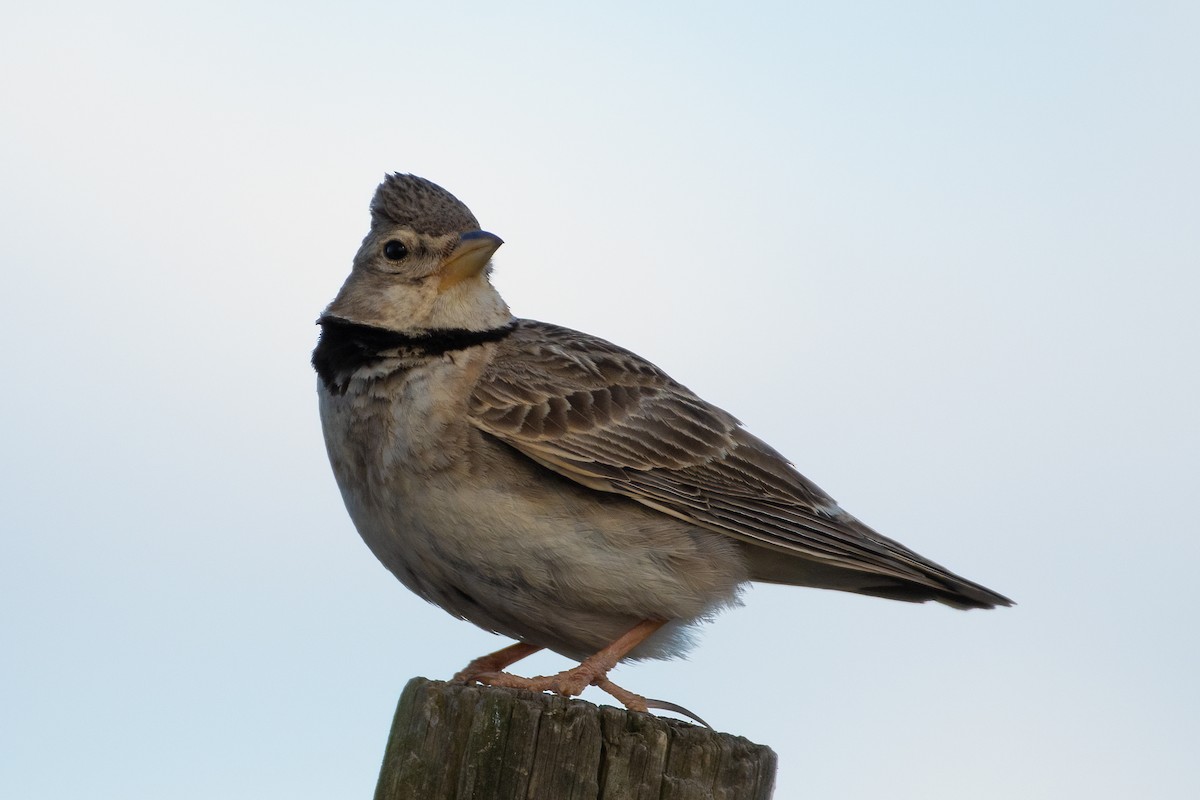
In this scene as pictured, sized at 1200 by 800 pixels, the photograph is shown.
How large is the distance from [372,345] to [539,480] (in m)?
Result: 1.39

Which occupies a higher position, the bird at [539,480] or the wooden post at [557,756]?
the bird at [539,480]

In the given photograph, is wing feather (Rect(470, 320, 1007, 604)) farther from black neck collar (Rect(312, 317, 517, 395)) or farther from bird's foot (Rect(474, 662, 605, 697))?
bird's foot (Rect(474, 662, 605, 697))

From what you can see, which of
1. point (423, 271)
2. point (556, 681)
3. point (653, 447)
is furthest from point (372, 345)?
point (556, 681)

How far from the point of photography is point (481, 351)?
872 cm

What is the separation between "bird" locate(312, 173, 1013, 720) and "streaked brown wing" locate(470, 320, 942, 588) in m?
0.01

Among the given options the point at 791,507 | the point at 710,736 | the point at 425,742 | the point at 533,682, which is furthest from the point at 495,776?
the point at 791,507

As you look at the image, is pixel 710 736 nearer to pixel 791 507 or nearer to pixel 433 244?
pixel 791 507

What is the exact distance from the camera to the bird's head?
348 inches

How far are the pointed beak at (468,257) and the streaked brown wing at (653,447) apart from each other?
48cm

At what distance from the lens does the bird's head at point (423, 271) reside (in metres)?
8.83

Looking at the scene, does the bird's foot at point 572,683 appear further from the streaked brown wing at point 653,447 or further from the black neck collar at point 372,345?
the black neck collar at point 372,345

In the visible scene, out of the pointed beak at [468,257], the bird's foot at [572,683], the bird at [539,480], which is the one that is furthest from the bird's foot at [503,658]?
the pointed beak at [468,257]

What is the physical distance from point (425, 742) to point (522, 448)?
2.68 metres

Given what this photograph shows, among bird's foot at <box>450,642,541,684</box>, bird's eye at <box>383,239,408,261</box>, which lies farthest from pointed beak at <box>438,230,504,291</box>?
bird's foot at <box>450,642,541,684</box>
